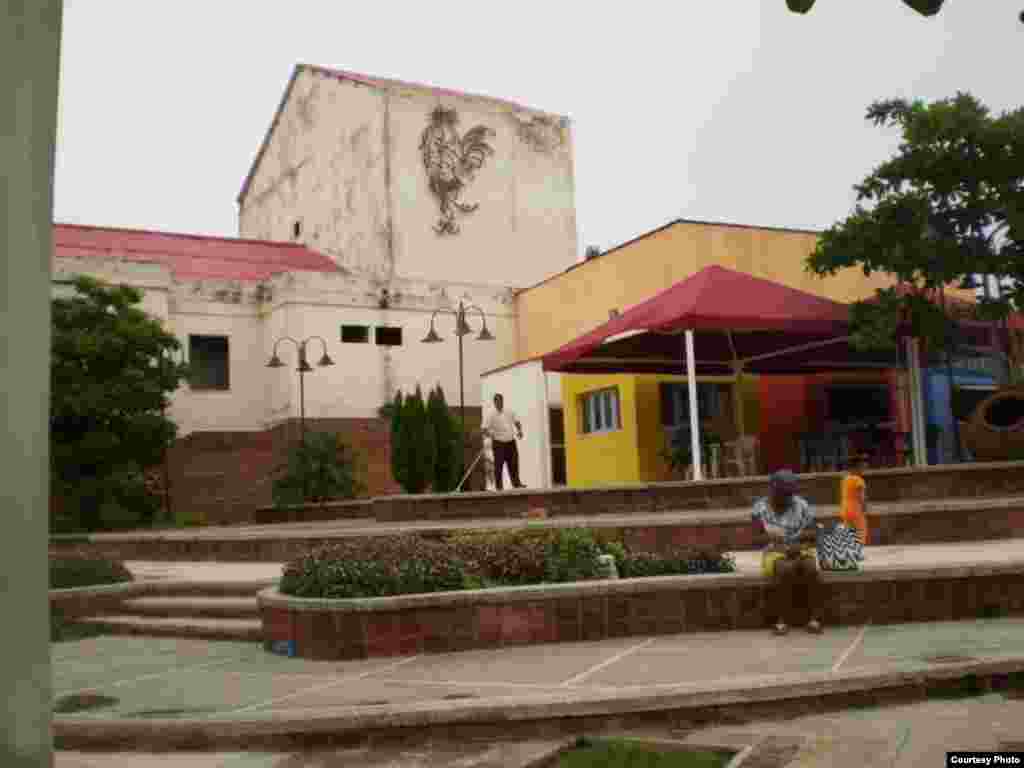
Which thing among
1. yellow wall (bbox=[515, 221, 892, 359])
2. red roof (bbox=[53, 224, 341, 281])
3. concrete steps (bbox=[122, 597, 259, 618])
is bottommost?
concrete steps (bbox=[122, 597, 259, 618])

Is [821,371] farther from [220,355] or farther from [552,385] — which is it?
[220,355]

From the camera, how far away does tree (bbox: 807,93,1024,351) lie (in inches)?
581

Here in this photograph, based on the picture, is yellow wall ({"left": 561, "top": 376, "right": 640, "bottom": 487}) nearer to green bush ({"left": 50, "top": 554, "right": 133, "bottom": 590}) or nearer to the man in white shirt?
the man in white shirt

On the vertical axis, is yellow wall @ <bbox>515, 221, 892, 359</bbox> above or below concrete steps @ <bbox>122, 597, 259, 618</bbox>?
above

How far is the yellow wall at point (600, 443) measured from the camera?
21250 mm

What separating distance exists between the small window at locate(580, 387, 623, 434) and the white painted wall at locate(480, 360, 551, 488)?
3.10 ft

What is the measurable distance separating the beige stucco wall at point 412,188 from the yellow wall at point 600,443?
8.15 metres

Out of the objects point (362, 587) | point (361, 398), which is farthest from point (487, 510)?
point (361, 398)

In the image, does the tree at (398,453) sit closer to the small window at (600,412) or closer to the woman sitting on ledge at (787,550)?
the small window at (600,412)

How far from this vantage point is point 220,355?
2789 centimetres

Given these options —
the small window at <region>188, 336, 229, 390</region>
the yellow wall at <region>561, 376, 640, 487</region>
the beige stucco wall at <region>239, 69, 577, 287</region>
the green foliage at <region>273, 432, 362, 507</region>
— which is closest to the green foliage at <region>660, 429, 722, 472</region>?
the yellow wall at <region>561, 376, 640, 487</region>

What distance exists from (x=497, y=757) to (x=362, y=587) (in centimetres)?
308

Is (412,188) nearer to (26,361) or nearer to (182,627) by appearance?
(182,627)

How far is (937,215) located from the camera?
50.8 ft
